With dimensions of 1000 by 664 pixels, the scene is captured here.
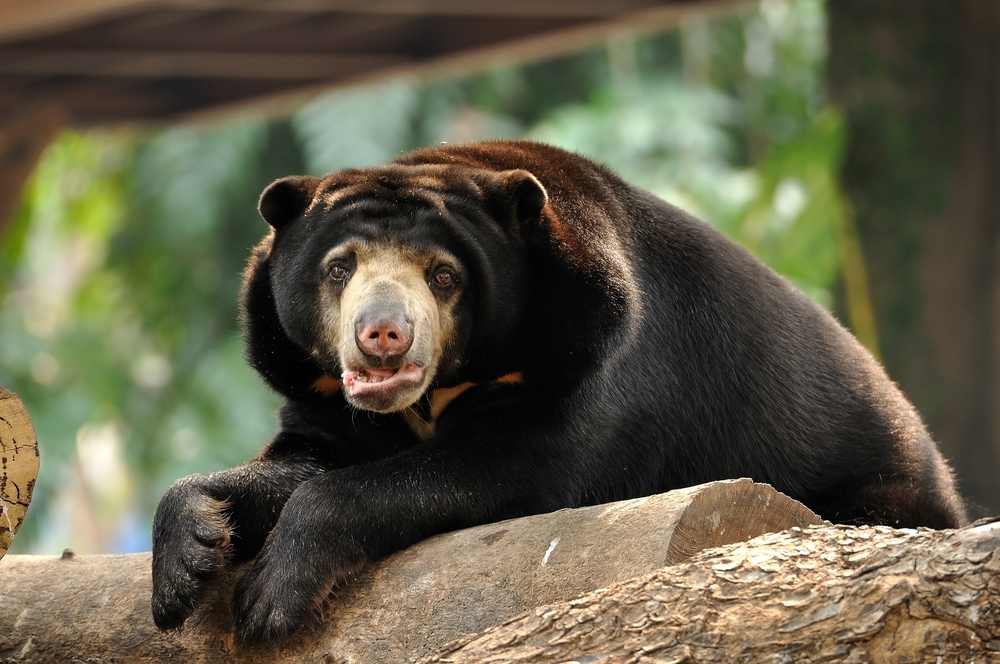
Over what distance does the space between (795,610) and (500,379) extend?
1.83 meters

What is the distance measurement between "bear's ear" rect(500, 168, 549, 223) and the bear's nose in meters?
0.69

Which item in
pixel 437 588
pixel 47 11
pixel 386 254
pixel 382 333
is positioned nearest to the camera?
pixel 437 588

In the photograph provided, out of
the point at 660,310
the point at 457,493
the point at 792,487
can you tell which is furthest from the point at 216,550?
the point at 792,487

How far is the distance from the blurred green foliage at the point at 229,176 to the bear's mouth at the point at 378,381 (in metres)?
14.3

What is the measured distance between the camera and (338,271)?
4227mm

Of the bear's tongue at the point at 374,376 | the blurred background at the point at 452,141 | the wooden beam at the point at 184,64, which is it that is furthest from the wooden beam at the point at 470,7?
the bear's tongue at the point at 374,376

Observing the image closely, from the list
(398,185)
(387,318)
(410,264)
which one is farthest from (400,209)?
(387,318)

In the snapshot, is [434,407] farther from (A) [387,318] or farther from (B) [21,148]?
(B) [21,148]

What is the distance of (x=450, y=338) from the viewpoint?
4.30m

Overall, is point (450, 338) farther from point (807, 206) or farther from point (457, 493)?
point (807, 206)

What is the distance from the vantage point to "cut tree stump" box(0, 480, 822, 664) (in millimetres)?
3184

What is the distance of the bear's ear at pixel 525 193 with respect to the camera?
168 inches

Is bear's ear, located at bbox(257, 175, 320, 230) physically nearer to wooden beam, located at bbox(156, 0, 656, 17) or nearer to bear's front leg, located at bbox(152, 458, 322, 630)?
bear's front leg, located at bbox(152, 458, 322, 630)

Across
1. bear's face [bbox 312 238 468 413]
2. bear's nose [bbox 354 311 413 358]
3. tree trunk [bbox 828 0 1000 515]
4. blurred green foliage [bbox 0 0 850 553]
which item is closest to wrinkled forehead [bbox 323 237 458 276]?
bear's face [bbox 312 238 468 413]
